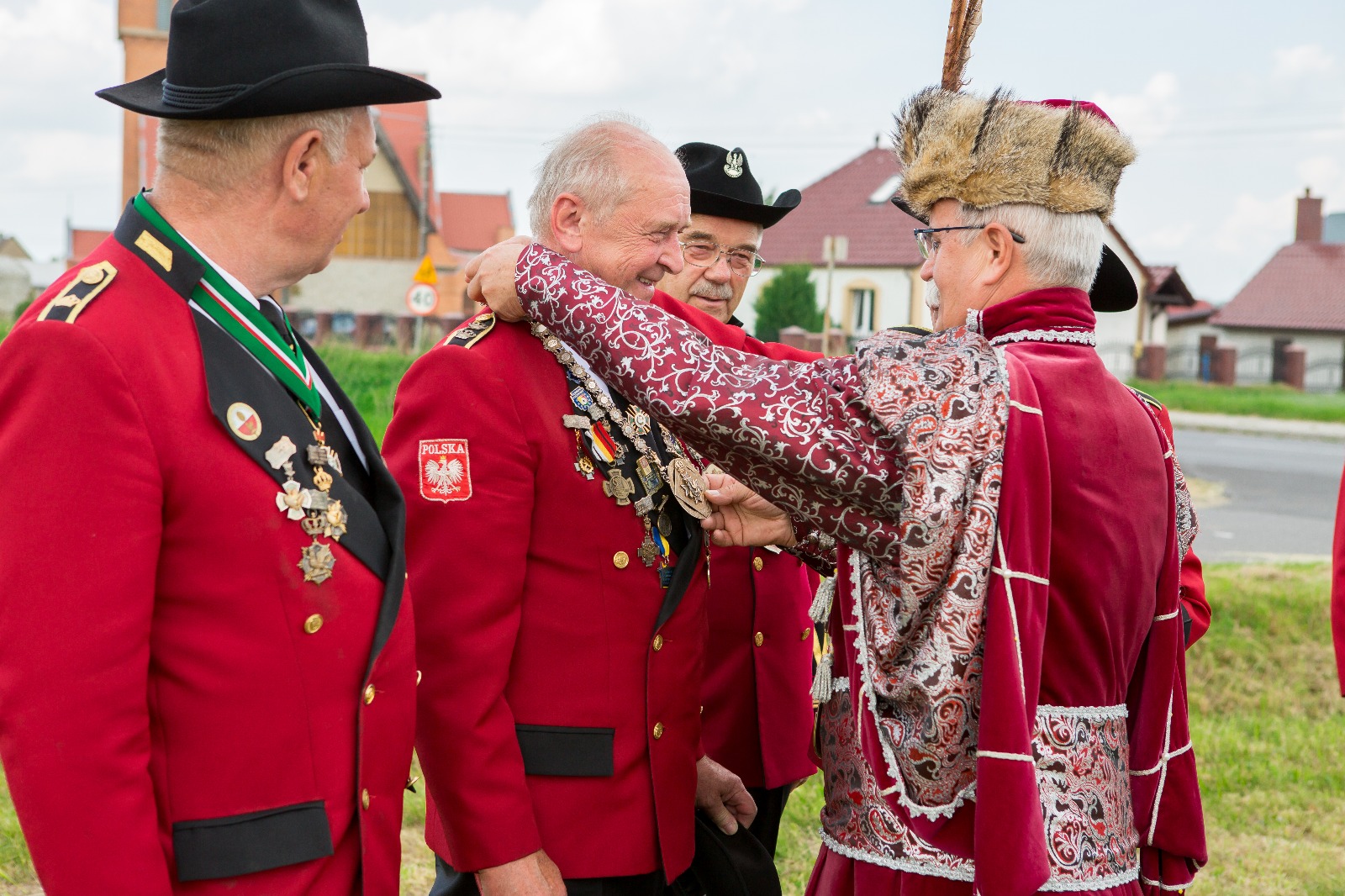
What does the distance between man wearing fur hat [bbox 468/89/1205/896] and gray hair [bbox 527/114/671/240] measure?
14.8 inches

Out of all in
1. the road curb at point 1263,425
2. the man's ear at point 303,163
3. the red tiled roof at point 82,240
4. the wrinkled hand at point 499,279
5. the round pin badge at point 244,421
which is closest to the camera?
the round pin badge at point 244,421

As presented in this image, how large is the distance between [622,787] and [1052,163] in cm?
151

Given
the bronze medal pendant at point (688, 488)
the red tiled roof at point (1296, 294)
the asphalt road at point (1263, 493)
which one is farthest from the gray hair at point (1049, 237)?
the red tiled roof at point (1296, 294)

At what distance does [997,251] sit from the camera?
2.23 metres

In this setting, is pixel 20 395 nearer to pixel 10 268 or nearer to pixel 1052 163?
pixel 1052 163

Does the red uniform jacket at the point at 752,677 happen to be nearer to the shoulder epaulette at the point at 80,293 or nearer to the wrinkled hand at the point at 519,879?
the wrinkled hand at the point at 519,879

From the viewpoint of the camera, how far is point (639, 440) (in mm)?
2605

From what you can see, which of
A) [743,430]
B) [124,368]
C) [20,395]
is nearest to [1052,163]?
[743,430]

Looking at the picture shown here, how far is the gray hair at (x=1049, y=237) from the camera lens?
219 centimetres

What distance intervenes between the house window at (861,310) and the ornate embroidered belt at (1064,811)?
112 feet

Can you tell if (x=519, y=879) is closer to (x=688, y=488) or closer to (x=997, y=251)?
(x=688, y=488)

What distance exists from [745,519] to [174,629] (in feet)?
3.93

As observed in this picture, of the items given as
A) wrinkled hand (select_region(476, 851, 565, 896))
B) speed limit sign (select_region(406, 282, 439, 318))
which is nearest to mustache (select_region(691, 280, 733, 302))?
wrinkled hand (select_region(476, 851, 565, 896))

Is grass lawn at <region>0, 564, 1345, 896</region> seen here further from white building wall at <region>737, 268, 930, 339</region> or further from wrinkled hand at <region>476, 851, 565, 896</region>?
white building wall at <region>737, 268, 930, 339</region>
